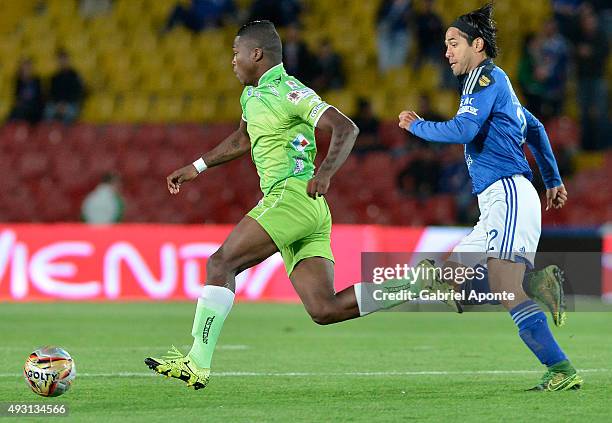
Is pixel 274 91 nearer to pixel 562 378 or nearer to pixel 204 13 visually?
pixel 562 378

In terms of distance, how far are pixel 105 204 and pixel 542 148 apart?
1107cm

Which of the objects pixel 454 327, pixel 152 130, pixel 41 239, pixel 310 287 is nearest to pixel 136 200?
pixel 152 130

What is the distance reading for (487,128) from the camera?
283 inches

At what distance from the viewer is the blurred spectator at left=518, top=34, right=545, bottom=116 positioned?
1702 cm

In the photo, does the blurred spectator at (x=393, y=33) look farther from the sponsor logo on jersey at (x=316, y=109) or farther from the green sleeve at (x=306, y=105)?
the sponsor logo on jersey at (x=316, y=109)

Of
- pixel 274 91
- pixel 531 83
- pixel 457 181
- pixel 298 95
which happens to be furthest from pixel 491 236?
pixel 531 83

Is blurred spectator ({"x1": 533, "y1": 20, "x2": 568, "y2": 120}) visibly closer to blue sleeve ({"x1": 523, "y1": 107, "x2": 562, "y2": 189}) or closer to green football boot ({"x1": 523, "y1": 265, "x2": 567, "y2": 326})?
blue sleeve ({"x1": 523, "y1": 107, "x2": 562, "y2": 189})

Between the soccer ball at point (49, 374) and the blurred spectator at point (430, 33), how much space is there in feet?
39.5

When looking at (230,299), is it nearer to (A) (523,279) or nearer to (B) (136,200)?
(A) (523,279)

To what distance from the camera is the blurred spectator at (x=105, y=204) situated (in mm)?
17625

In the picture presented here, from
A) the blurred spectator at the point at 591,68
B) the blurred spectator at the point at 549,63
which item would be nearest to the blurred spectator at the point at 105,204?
the blurred spectator at the point at 549,63

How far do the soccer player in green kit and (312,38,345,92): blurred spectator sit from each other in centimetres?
1035

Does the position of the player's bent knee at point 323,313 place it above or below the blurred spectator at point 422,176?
below

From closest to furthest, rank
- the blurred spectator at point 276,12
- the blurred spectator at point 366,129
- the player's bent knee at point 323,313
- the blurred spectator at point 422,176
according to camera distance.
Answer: the player's bent knee at point 323,313 < the blurred spectator at point 422,176 < the blurred spectator at point 366,129 < the blurred spectator at point 276,12
